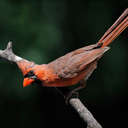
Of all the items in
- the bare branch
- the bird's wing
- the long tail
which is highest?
the long tail

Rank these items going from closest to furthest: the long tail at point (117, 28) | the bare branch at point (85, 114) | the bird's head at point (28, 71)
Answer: the bare branch at point (85, 114)
the bird's head at point (28, 71)
the long tail at point (117, 28)

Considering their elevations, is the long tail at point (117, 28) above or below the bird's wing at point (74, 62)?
above

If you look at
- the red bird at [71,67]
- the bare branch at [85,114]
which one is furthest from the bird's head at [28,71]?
the bare branch at [85,114]

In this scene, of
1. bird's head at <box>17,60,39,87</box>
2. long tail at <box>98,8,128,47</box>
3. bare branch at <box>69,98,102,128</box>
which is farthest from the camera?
long tail at <box>98,8,128,47</box>

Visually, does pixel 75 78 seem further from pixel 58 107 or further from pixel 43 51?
pixel 58 107

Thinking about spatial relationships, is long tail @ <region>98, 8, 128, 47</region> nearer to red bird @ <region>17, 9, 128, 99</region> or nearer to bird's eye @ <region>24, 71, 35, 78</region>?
red bird @ <region>17, 9, 128, 99</region>

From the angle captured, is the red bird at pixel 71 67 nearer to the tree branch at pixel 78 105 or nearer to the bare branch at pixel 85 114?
the tree branch at pixel 78 105

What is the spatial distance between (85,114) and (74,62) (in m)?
0.82

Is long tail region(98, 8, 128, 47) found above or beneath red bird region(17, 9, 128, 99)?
above

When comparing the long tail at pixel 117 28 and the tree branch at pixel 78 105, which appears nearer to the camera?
the tree branch at pixel 78 105

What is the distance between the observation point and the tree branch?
5.00m

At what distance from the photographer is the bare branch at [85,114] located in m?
4.97

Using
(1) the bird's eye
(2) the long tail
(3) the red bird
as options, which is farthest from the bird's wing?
(1) the bird's eye

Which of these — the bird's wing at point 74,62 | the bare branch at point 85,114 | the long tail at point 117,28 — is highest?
the long tail at point 117,28
